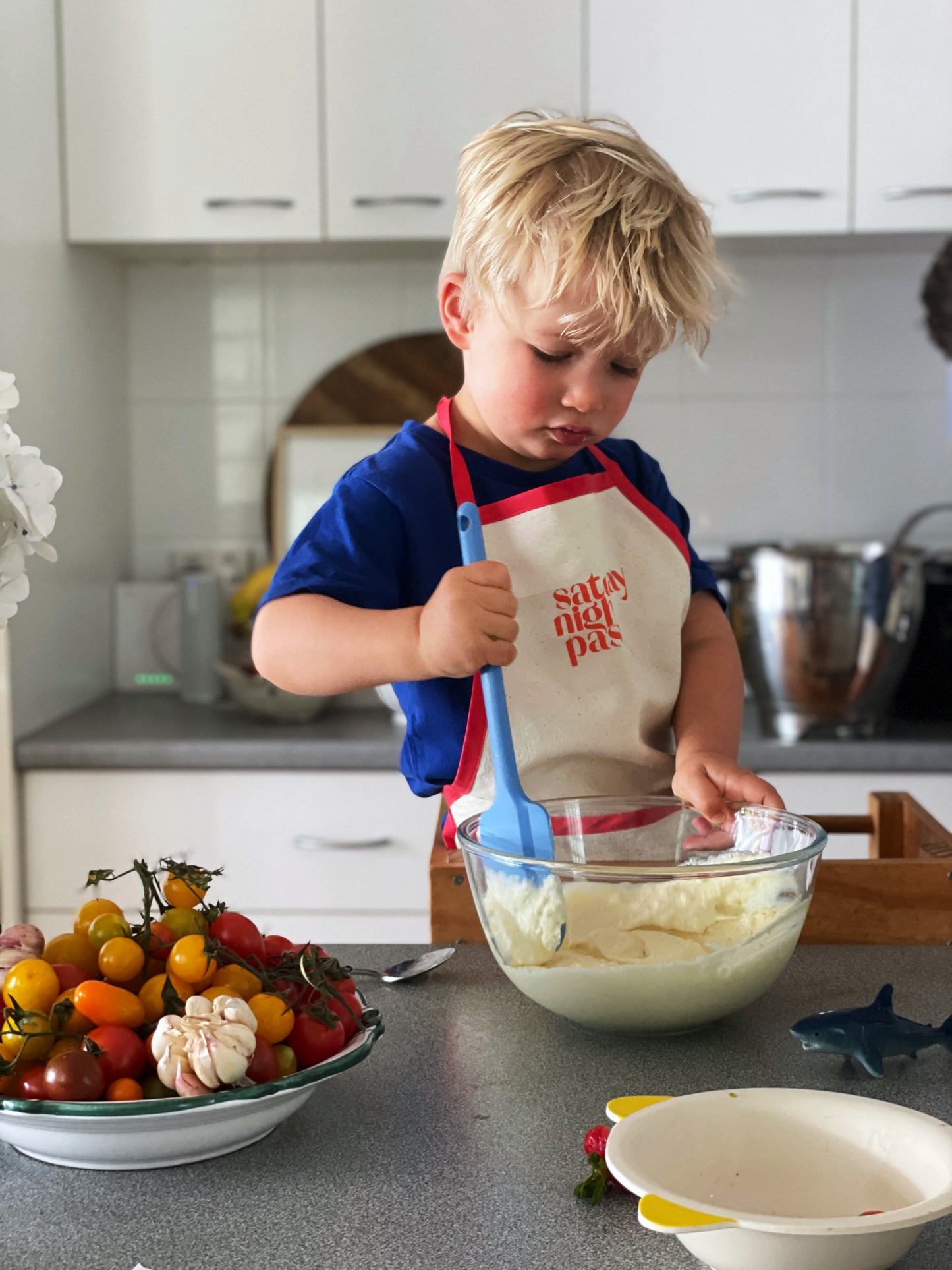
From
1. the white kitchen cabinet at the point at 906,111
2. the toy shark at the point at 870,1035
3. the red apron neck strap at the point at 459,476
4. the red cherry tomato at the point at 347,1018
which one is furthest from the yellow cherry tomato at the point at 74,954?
the white kitchen cabinet at the point at 906,111

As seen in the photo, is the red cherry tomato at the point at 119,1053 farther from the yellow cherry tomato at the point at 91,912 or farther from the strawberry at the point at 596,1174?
the strawberry at the point at 596,1174

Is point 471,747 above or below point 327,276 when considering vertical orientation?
below

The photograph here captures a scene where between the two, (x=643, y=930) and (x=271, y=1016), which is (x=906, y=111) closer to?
(x=643, y=930)

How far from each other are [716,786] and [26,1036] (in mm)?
465

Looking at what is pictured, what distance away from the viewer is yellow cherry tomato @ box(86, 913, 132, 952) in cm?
60

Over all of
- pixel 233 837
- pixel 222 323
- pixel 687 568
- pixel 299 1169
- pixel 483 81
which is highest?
pixel 483 81

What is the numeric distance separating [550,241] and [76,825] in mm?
1283

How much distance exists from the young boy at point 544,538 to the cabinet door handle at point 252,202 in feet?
3.32

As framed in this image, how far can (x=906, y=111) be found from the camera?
186cm

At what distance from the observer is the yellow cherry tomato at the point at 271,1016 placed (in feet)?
1.86

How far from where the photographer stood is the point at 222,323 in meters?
2.26

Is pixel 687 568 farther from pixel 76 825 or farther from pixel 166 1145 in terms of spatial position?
pixel 76 825

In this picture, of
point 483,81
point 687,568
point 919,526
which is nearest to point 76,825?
point 687,568

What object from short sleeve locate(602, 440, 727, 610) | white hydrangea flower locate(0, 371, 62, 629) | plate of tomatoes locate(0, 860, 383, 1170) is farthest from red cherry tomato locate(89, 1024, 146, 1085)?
short sleeve locate(602, 440, 727, 610)
